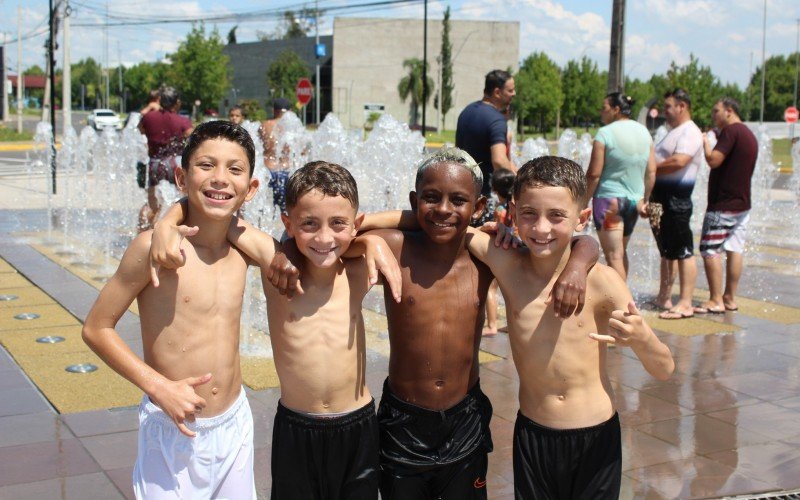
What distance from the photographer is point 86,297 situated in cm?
753

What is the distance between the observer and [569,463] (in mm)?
2771

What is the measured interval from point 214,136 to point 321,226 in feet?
1.39

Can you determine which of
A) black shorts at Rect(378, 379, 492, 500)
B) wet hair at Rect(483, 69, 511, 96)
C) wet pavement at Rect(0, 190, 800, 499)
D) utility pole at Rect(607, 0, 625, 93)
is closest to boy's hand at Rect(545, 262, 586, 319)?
black shorts at Rect(378, 379, 492, 500)

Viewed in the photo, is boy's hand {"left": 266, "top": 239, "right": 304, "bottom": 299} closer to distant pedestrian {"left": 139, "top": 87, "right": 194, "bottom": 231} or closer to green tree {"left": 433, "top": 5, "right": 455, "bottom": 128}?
distant pedestrian {"left": 139, "top": 87, "right": 194, "bottom": 231}

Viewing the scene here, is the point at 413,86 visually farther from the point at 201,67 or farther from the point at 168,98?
the point at 168,98

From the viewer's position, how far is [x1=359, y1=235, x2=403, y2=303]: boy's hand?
8.53ft

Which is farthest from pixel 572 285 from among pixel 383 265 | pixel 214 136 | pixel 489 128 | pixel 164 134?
pixel 164 134

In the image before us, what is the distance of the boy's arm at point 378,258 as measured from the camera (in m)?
2.61

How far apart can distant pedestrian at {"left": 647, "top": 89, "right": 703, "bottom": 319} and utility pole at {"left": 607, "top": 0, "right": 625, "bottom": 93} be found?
3.78m

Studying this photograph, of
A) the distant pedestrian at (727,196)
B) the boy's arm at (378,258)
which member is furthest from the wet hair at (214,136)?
the distant pedestrian at (727,196)

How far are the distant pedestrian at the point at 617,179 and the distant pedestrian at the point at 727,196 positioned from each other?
33.8 inches

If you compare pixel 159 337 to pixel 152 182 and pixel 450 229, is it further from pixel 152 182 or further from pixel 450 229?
pixel 152 182

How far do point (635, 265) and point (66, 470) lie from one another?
747 cm

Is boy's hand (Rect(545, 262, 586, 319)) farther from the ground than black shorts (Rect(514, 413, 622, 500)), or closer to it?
farther from the ground
